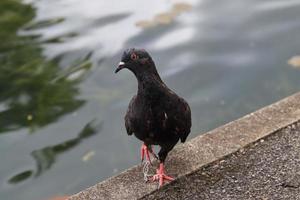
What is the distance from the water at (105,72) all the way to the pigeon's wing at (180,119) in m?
2.66

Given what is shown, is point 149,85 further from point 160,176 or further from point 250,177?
point 250,177

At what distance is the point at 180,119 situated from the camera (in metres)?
3.49

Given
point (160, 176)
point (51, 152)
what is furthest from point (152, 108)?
point (51, 152)

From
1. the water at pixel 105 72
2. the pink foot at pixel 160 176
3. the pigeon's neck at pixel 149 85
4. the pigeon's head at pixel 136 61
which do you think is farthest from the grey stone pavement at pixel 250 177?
the water at pixel 105 72

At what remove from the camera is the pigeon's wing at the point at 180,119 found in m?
3.45

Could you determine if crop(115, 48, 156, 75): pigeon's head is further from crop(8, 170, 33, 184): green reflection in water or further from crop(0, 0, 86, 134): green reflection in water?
crop(0, 0, 86, 134): green reflection in water

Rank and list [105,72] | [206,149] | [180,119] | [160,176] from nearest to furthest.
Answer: [180,119] < [160,176] < [206,149] < [105,72]

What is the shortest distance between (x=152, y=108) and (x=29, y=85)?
4.37 meters

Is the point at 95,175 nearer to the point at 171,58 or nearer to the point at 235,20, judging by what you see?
the point at 171,58

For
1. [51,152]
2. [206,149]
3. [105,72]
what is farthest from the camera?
[105,72]

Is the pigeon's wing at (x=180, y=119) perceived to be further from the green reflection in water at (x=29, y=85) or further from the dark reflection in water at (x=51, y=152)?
the green reflection in water at (x=29, y=85)

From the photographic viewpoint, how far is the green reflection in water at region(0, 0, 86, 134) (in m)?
6.99

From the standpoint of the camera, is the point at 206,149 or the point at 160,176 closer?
the point at 160,176

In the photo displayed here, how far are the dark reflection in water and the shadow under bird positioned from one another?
296 centimetres
